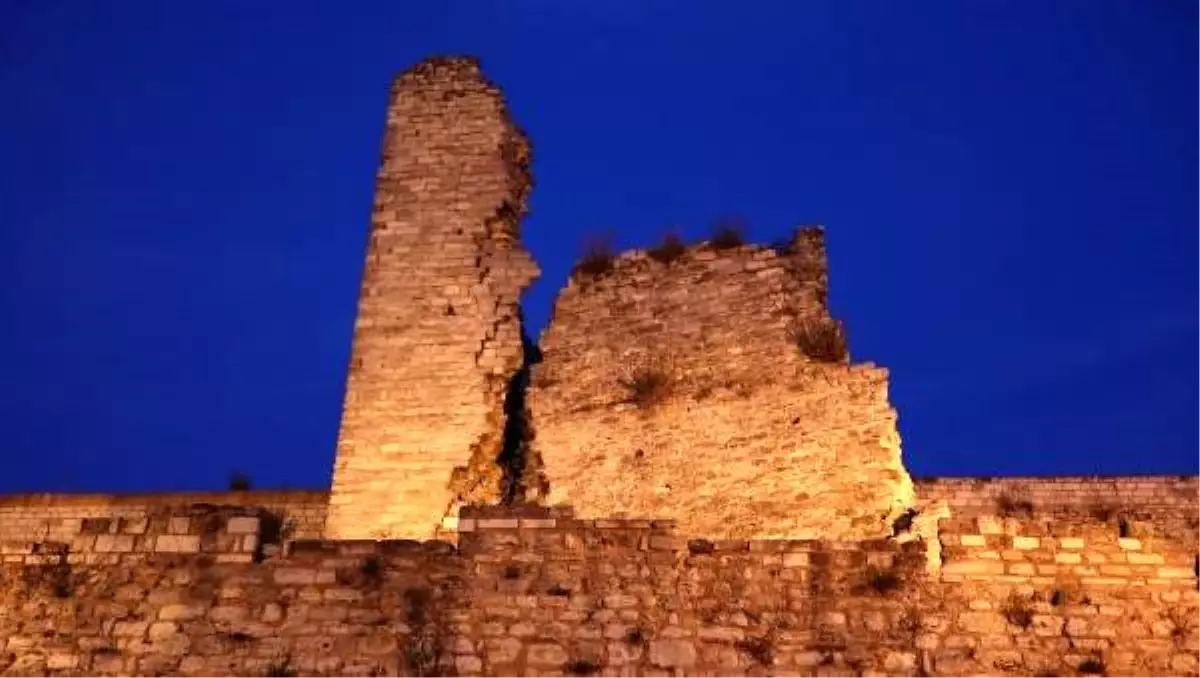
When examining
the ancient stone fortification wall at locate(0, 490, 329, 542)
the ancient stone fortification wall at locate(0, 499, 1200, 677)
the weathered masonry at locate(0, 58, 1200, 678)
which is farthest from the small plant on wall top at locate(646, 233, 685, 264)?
the ancient stone fortification wall at locate(0, 490, 329, 542)

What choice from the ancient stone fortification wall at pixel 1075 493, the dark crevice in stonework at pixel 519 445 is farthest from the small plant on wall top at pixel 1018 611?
the ancient stone fortification wall at pixel 1075 493

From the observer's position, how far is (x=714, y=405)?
12328 mm

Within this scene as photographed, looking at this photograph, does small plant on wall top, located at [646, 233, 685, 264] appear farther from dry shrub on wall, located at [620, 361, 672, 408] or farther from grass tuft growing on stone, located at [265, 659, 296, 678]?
grass tuft growing on stone, located at [265, 659, 296, 678]

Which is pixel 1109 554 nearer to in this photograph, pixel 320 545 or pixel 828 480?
pixel 828 480

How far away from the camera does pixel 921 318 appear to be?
114 m

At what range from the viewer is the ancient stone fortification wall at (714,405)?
11.5m

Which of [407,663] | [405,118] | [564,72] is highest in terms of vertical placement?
[564,72]

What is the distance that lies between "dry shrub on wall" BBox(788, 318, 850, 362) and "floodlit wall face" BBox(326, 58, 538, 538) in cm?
338

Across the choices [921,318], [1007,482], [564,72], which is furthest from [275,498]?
[564,72]

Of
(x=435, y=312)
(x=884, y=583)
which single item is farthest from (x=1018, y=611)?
(x=435, y=312)

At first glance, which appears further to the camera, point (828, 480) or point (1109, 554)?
point (828, 480)

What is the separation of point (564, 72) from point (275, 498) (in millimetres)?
139411

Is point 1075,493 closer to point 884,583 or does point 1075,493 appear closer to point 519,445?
point 519,445

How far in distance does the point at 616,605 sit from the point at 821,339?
208 inches
